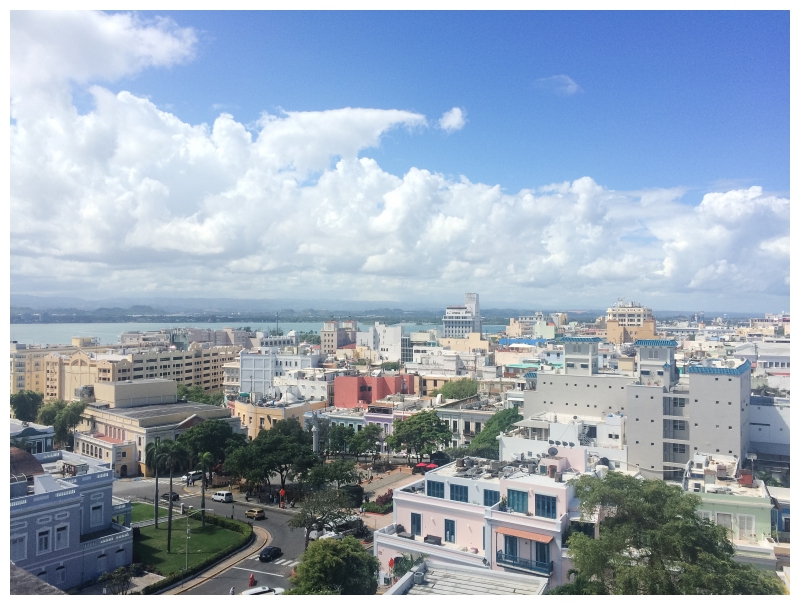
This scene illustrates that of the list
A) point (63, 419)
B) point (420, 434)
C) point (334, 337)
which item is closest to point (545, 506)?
point (420, 434)

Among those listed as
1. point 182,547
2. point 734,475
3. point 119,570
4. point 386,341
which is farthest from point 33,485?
point 386,341

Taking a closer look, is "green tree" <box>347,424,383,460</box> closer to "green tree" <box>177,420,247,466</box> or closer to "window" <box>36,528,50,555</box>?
"green tree" <box>177,420,247,466</box>

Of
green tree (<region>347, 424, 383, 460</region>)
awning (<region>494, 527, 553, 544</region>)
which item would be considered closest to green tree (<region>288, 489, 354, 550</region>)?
awning (<region>494, 527, 553, 544</region>)

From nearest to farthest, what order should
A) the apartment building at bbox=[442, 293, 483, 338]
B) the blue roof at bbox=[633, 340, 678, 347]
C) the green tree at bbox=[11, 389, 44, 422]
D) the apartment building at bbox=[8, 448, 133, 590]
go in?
the apartment building at bbox=[8, 448, 133, 590] → the blue roof at bbox=[633, 340, 678, 347] → the green tree at bbox=[11, 389, 44, 422] → the apartment building at bbox=[442, 293, 483, 338]

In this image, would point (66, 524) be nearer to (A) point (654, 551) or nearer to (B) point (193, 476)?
(B) point (193, 476)

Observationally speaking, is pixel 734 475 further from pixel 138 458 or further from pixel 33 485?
pixel 138 458

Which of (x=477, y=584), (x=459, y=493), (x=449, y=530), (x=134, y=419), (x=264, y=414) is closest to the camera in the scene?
(x=477, y=584)
